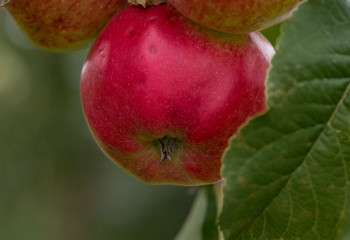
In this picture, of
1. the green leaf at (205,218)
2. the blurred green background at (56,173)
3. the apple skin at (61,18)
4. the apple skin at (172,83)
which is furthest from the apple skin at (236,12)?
the blurred green background at (56,173)

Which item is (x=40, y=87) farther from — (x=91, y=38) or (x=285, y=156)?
(x=285, y=156)

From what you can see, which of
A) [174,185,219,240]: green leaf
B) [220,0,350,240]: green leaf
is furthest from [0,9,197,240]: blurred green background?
[220,0,350,240]: green leaf

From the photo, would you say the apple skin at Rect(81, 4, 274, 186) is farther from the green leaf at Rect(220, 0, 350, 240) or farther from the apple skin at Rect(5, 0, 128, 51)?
the green leaf at Rect(220, 0, 350, 240)

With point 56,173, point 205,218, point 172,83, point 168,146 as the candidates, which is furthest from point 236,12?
point 56,173

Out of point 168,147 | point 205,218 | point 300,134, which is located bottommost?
point 205,218

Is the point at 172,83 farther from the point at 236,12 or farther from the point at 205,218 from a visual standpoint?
the point at 205,218

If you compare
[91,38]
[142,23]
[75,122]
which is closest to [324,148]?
[142,23]
